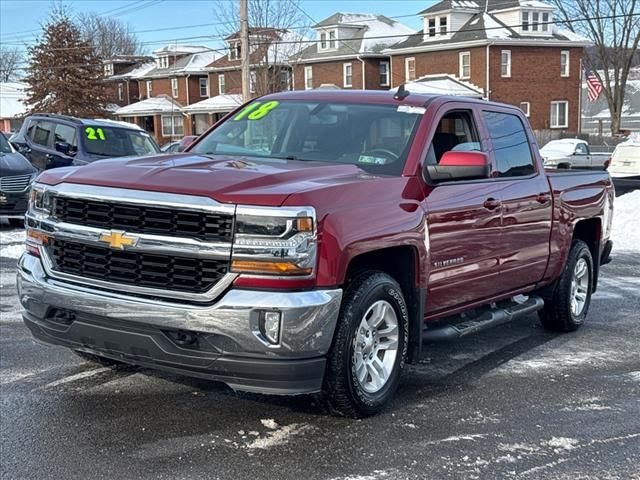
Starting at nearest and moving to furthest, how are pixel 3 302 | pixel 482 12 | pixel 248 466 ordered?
pixel 248 466
pixel 3 302
pixel 482 12

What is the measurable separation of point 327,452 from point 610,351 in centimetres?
341

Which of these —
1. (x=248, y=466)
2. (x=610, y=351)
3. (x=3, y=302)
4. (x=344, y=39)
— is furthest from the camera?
(x=344, y=39)

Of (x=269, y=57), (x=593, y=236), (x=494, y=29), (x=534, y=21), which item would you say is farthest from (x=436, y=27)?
(x=593, y=236)

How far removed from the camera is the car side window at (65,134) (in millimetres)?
16203

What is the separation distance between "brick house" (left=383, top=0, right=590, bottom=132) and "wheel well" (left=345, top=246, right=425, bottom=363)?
41984 millimetres

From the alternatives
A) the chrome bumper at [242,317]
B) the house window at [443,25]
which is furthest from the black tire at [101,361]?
the house window at [443,25]

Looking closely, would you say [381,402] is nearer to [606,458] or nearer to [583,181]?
[606,458]

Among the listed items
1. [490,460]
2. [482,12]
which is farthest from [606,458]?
Answer: [482,12]

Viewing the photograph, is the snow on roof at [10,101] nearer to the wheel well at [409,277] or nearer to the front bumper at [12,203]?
the front bumper at [12,203]

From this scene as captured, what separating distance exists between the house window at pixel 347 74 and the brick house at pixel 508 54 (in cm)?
361

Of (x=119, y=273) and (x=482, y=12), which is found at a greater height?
(x=482, y=12)

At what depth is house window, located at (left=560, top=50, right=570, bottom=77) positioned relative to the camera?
4781cm

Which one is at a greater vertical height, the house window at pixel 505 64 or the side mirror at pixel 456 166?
the house window at pixel 505 64

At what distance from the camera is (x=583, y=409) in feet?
17.0
